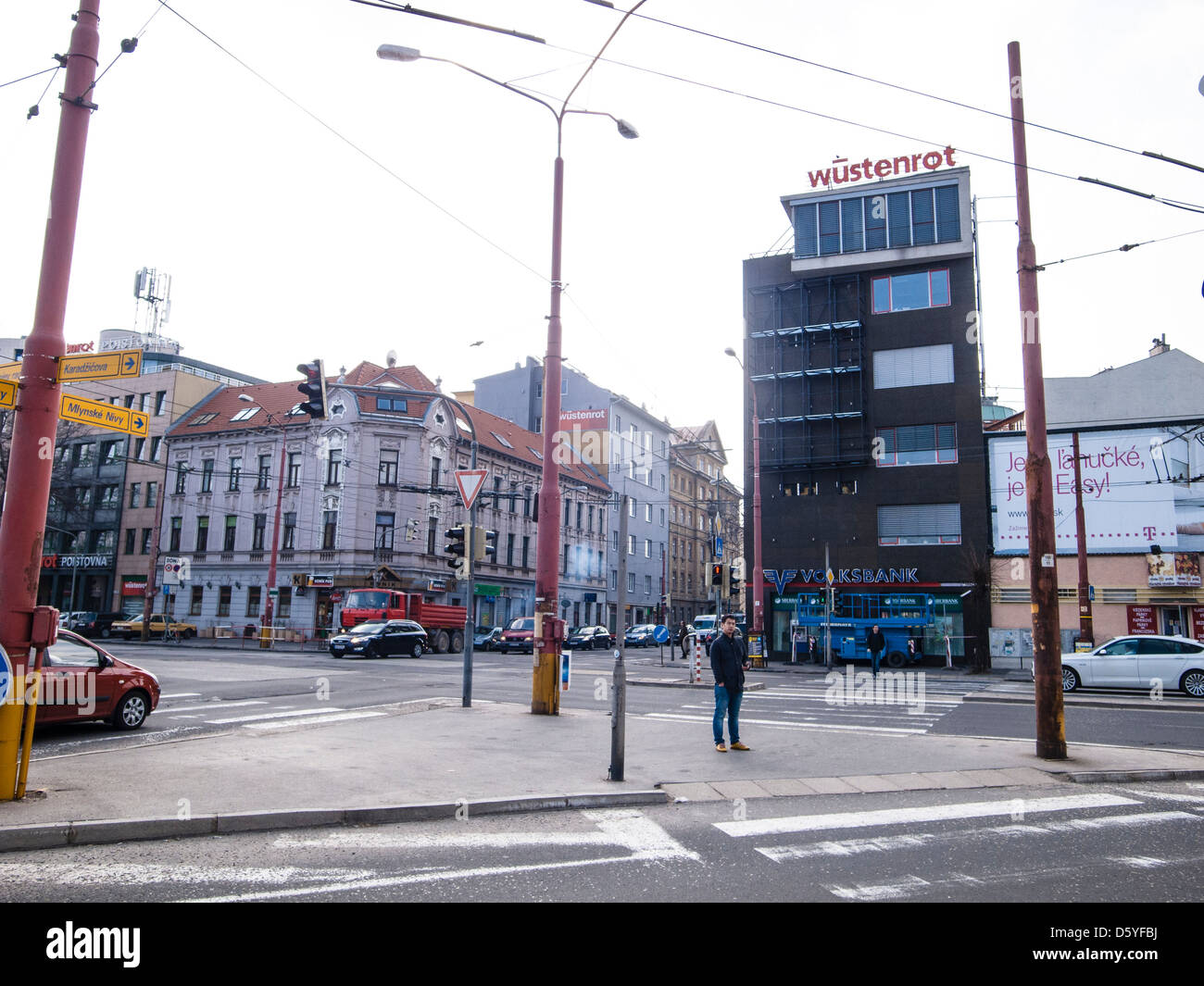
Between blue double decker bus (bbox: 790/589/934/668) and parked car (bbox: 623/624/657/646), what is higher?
blue double decker bus (bbox: 790/589/934/668)

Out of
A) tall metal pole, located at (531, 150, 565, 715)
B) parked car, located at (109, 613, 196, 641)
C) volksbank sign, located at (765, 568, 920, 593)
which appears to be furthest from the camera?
parked car, located at (109, 613, 196, 641)

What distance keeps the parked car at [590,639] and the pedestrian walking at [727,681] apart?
3812cm

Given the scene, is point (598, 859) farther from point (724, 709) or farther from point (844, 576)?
point (844, 576)

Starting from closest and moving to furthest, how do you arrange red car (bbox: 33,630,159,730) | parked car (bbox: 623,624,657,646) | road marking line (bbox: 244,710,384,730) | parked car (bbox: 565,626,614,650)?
1. red car (bbox: 33,630,159,730)
2. road marking line (bbox: 244,710,384,730)
3. parked car (bbox: 565,626,614,650)
4. parked car (bbox: 623,624,657,646)

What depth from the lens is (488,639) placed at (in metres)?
43.8

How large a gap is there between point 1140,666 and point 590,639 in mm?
33984

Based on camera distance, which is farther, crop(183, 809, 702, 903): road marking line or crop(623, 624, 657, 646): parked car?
crop(623, 624, 657, 646): parked car

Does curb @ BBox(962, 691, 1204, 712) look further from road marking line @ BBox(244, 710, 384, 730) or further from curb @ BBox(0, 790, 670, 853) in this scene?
road marking line @ BBox(244, 710, 384, 730)

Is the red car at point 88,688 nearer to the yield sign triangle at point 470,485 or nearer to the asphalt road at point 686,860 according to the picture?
the yield sign triangle at point 470,485

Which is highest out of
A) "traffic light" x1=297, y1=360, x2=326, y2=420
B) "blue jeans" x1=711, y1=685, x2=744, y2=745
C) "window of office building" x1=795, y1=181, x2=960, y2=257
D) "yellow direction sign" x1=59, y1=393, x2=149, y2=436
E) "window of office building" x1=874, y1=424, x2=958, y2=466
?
"window of office building" x1=795, y1=181, x2=960, y2=257

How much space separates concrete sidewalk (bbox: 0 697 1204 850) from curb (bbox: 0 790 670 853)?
0.04ft

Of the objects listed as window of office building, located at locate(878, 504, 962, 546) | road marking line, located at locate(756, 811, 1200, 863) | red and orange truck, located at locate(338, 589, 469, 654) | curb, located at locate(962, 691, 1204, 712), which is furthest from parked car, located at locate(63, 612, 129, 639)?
road marking line, located at locate(756, 811, 1200, 863)

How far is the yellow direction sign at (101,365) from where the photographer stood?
310 inches

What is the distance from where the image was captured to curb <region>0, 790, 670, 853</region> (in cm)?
607
